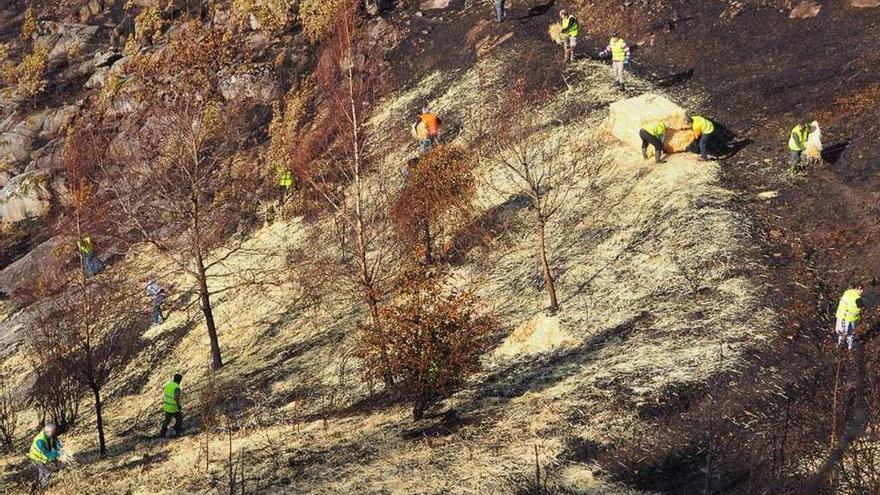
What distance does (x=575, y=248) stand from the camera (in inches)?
952

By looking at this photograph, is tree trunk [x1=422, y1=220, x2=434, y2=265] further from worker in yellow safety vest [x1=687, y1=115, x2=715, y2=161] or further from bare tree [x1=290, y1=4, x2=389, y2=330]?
worker in yellow safety vest [x1=687, y1=115, x2=715, y2=161]

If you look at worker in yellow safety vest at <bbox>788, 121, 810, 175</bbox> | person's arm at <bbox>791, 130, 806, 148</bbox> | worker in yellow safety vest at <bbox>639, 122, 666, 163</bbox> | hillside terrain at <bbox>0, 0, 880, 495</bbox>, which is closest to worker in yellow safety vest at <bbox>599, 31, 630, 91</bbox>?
hillside terrain at <bbox>0, 0, 880, 495</bbox>

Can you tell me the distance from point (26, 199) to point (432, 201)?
29335 mm

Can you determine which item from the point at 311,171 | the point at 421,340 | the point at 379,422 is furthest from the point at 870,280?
the point at 311,171

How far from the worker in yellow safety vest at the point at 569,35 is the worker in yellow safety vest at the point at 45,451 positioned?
1007 inches

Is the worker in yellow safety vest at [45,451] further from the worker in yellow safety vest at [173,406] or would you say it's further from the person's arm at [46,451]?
the worker in yellow safety vest at [173,406]

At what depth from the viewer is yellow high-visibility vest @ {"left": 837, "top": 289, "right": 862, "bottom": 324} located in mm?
15359

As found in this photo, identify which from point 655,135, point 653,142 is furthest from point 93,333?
point 655,135

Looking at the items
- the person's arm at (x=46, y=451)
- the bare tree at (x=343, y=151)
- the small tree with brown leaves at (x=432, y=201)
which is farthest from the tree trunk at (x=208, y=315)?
the person's arm at (x=46, y=451)

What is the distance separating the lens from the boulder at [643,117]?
2677 centimetres

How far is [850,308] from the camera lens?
15.4 meters

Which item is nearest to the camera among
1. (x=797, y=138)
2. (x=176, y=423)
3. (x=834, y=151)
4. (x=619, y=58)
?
(x=176, y=423)

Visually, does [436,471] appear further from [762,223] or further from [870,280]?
[762,223]

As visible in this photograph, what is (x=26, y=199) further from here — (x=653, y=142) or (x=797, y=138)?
(x=797, y=138)
